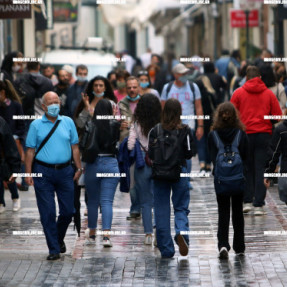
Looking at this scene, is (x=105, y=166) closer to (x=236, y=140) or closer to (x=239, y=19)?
(x=236, y=140)

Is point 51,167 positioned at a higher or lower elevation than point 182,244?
higher

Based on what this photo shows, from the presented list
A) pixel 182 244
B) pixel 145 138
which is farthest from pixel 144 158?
pixel 182 244

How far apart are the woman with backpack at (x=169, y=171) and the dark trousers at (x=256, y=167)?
8.63ft

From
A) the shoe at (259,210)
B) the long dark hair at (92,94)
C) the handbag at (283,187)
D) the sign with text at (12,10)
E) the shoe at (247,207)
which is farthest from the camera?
the sign with text at (12,10)

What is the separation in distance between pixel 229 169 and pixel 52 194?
6.01ft

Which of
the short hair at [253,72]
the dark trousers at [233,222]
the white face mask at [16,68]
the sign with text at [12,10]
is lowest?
the dark trousers at [233,222]

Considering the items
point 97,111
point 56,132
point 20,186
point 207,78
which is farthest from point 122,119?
point 207,78

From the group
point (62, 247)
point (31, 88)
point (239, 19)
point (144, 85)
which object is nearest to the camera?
point (62, 247)

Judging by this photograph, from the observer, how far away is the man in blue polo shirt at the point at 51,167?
11.0 m

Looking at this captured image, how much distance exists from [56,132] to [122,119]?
2479 mm

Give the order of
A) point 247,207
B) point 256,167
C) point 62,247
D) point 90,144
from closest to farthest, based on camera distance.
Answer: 1. point 62,247
2. point 90,144
3. point 256,167
4. point 247,207

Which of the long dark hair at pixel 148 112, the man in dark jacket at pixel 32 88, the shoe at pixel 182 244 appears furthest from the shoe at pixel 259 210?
the man in dark jacket at pixel 32 88

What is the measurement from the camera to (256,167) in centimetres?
1370

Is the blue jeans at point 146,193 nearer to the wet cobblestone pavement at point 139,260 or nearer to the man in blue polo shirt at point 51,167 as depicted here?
the wet cobblestone pavement at point 139,260
